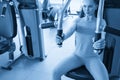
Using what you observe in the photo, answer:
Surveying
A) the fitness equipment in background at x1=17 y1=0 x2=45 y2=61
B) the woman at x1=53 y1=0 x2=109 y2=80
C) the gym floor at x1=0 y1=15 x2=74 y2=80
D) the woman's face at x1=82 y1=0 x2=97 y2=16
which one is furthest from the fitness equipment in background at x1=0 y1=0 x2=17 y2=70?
the woman's face at x1=82 y1=0 x2=97 y2=16

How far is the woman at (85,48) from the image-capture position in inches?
51.0

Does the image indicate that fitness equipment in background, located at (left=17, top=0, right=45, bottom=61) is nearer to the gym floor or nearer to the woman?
the gym floor

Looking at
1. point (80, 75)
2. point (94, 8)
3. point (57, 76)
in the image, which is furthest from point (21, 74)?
point (94, 8)

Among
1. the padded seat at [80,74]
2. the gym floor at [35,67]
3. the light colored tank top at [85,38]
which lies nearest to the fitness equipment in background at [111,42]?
the padded seat at [80,74]

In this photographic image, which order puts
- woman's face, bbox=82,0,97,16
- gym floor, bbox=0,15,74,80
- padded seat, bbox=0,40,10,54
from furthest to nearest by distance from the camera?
gym floor, bbox=0,15,74,80 < padded seat, bbox=0,40,10,54 < woman's face, bbox=82,0,97,16

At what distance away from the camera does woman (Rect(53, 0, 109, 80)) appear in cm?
129

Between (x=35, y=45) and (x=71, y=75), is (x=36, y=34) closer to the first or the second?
(x=35, y=45)

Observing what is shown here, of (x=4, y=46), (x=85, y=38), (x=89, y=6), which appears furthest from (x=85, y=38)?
(x=4, y=46)

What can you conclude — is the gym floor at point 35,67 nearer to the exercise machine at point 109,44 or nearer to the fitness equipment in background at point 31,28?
the fitness equipment in background at point 31,28

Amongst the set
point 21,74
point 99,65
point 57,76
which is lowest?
point 21,74

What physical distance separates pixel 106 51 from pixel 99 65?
31 centimetres

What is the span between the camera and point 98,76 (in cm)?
127

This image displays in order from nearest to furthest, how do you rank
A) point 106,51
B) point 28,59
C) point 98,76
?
1. point 98,76
2. point 106,51
3. point 28,59

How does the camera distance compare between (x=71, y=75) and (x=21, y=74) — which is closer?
(x=71, y=75)
